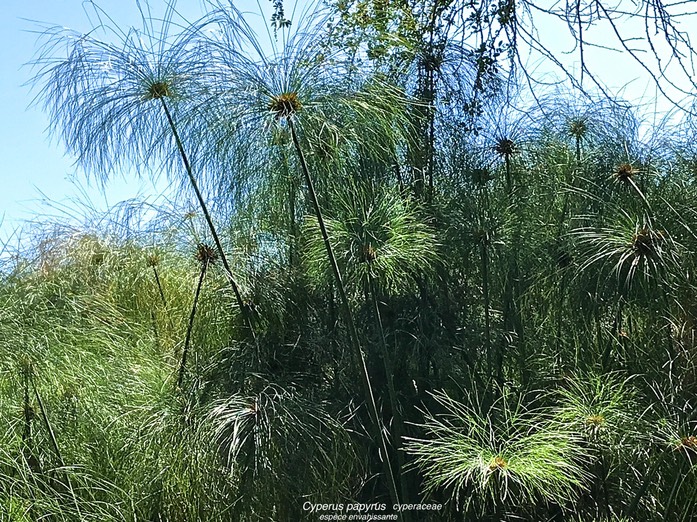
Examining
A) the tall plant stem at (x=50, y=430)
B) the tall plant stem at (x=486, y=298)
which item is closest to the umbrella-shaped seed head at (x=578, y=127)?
the tall plant stem at (x=486, y=298)

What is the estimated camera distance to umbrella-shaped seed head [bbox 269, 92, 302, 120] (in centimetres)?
184

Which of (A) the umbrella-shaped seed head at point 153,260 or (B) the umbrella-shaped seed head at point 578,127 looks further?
(A) the umbrella-shaped seed head at point 153,260

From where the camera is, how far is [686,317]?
2.04m

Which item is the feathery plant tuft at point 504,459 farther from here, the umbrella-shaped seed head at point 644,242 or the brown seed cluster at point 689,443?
the umbrella-shaped seed head at point 644,242

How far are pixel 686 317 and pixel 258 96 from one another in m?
1.30

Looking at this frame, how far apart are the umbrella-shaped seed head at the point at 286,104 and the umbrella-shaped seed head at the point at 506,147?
0.77 meters

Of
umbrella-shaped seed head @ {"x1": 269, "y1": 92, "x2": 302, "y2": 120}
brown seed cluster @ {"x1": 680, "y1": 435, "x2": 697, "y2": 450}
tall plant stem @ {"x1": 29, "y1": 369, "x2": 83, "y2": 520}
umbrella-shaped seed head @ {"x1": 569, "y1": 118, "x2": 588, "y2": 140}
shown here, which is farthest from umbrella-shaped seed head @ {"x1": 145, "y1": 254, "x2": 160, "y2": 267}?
brown seed cluster @ {"x1": 680, "y1": 435, "x2": 697, "y2": 450}

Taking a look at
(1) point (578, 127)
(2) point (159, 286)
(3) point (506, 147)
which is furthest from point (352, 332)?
(2) point (159, 286)

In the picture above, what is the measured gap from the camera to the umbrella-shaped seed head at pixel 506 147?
2.34 metres

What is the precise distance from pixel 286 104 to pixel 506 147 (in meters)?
0.82

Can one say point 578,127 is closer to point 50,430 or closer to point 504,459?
point 504,459

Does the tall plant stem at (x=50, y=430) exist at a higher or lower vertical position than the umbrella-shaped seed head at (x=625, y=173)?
lower

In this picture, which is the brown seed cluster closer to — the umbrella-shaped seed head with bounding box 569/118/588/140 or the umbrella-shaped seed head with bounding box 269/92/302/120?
the umbrella-shaped seed head with bounding box 569/118/588/140

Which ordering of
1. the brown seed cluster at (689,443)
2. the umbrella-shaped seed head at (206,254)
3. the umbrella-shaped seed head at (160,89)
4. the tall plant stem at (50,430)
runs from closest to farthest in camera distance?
the brown seed cluster at (689,443) → the tall plant stem at (50,430) → the umbrella-shaped seed head at (160,89) → the umbrella-shaped seed head at (206,254)
